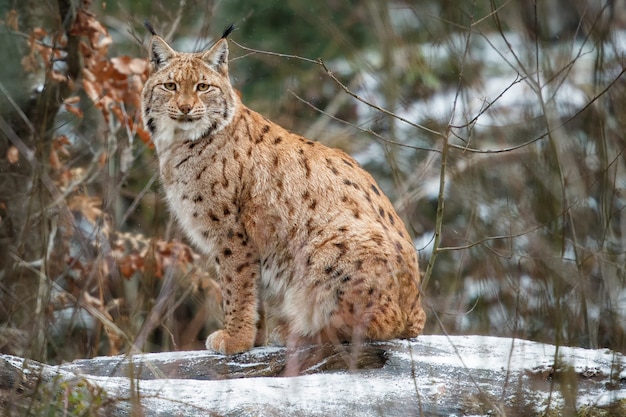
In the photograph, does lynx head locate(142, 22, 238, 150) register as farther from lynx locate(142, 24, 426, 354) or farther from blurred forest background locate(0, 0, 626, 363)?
blurred forest background locate(0, 0, 626, 363)

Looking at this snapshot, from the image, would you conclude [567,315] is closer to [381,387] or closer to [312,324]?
[381,387]

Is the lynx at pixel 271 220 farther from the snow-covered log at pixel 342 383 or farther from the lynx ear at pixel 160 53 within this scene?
the snow-covered log at pixel 342 383

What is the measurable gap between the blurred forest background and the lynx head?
392 mm

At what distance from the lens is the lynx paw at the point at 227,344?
21.2 ft

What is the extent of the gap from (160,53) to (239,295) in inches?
76.6

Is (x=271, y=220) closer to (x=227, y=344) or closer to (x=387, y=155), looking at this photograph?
(x=227, y=344)

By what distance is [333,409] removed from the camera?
4926mm

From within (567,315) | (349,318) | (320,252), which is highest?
(320,252)

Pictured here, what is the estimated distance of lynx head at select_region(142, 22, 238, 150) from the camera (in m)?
6.82

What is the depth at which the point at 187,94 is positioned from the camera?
680 cm

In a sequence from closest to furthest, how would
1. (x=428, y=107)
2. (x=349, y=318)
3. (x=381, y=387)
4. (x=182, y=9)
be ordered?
1. (x=428, y=107)
2. (x=381, y=387)
3. (x=349, y=318)
4. (x=182, y=9)

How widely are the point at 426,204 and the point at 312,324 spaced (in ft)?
20.3

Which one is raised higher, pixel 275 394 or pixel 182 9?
pixel 182 9

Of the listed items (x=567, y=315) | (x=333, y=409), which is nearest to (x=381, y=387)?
(x=333, y=409)
